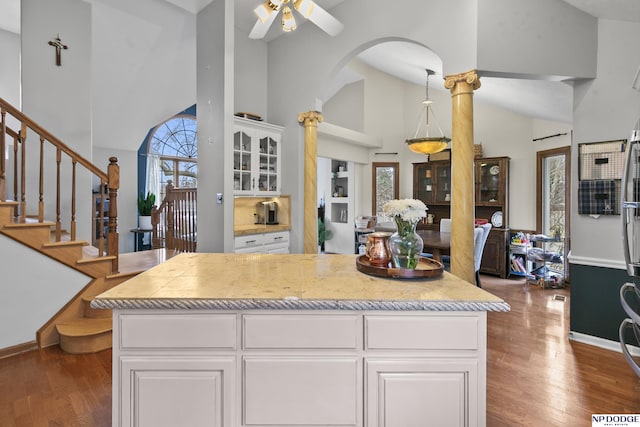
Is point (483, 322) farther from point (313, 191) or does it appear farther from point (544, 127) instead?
point (544, 127)

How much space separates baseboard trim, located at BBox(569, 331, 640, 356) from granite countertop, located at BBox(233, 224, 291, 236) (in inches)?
134

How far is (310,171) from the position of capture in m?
4.65

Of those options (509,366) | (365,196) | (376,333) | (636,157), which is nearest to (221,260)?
(376,333)

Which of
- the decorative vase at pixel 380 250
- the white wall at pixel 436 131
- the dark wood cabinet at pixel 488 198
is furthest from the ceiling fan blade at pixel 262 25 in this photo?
the dark wood cabinet at pixel 488 198

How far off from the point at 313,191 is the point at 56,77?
10.9 feet

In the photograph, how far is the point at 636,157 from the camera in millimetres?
2076

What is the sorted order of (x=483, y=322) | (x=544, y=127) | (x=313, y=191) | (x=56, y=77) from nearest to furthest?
(x=483, y=322)
(x=56, y=77)
(x=313, y=191)
(x=544, y=127)

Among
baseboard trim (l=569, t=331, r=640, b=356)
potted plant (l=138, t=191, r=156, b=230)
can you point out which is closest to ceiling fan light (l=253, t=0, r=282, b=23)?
baseboard trim (l=569, t=331, r=640, b=356)

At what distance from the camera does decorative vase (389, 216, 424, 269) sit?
1681mm

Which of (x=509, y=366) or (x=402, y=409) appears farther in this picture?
(x=509, y=366)

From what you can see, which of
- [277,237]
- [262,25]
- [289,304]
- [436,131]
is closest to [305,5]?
[262,25]

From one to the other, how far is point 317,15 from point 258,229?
8.25ft

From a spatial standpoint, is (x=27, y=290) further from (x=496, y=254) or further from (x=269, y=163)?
(x=496, y=254)

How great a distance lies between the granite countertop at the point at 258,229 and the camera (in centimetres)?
414
